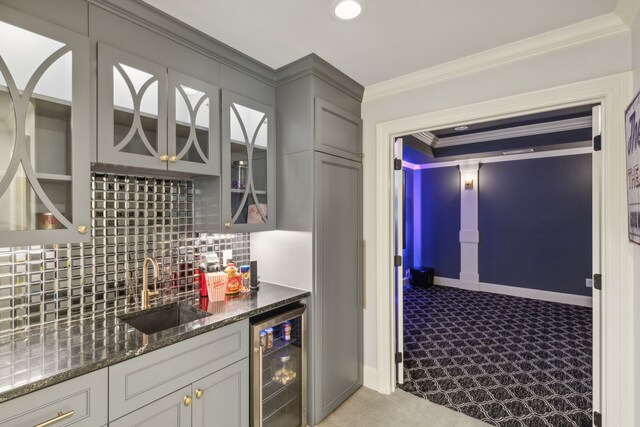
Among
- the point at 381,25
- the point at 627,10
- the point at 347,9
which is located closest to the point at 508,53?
the point at 627,10

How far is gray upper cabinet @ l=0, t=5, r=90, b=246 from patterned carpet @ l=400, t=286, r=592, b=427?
8.87ft

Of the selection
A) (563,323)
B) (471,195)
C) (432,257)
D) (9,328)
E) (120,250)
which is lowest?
(563,323)

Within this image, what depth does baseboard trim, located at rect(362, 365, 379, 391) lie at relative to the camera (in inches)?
101

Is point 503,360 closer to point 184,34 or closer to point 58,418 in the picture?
point 58,418

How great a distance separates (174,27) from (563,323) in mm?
5366

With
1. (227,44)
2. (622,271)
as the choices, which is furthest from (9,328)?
(622,271)

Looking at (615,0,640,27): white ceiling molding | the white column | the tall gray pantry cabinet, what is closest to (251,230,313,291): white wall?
the tall gray pantry cabinet

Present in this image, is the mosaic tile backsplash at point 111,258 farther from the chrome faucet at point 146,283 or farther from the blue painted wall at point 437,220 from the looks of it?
the blue painted wall at point 437,220

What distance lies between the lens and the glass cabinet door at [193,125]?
5.55ft

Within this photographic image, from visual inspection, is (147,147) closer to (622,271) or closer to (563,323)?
(622,271)

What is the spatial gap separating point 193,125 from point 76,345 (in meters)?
1.22

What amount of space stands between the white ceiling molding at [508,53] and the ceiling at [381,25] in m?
0.06

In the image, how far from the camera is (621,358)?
5.57 feet

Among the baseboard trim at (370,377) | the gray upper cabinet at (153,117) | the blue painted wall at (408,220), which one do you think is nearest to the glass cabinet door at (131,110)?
the gray upper cabinet at (153,117)
